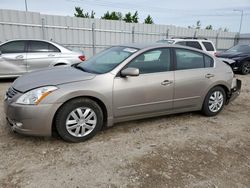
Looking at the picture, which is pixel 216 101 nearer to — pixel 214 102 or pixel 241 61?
pixel 214 102

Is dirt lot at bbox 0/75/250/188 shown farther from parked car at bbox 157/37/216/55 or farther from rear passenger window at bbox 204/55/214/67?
parked car at bbox 157/37/216/55

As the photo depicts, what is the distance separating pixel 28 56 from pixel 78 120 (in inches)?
182

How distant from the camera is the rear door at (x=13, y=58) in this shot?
6.21 metres

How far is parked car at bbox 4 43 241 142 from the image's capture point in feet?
8.68

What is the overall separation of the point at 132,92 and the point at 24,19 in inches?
348

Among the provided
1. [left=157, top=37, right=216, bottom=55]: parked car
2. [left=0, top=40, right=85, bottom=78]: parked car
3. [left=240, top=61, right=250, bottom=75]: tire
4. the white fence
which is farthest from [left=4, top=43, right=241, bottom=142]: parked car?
the white fence

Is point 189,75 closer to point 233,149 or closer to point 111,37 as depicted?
point 233,149

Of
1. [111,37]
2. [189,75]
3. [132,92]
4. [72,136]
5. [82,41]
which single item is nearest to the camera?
[72,136]

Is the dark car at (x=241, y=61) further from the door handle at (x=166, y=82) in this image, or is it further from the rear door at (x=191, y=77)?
the door handle at (x=166, y=82)

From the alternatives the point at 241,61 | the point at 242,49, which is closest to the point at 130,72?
the point at 241,61

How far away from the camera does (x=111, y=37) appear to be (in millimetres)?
11945

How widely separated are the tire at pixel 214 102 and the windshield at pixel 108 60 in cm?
178

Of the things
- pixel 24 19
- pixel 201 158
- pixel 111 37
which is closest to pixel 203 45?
pixel 111 37

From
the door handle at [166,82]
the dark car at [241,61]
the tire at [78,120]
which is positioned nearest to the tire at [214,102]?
the door handle at [166,82]
